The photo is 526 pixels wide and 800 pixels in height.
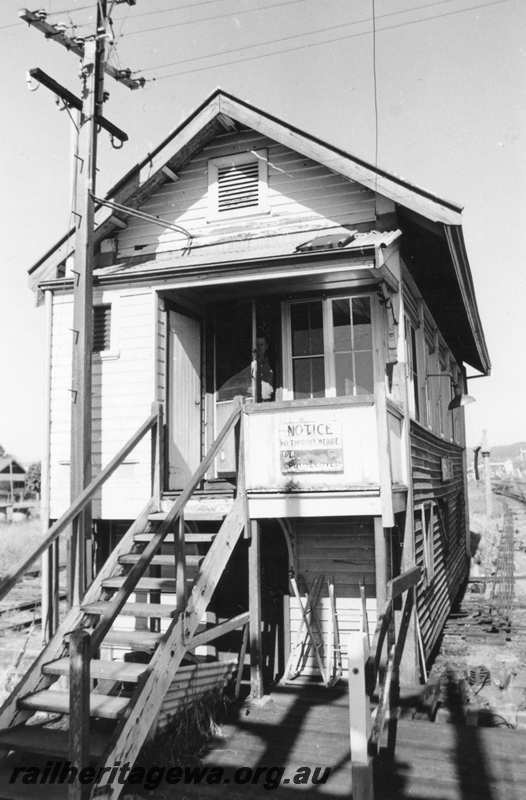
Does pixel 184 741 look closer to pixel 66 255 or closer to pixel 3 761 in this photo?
pixel 3 761

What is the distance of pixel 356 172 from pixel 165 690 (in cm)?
661

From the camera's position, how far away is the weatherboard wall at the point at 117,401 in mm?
8594

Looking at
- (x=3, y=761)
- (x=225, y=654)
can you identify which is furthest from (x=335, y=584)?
(x=3, y=761)

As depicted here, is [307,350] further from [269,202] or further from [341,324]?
[269,202]

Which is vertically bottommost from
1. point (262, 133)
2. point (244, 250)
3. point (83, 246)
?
point (83, 246)

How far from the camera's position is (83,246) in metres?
8.27

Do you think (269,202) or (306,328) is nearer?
(306,328)

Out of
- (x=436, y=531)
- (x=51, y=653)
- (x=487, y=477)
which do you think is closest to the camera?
(x=51, y=653)

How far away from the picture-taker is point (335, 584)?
873 centimetres

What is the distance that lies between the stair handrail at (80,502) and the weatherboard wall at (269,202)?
10.1ft

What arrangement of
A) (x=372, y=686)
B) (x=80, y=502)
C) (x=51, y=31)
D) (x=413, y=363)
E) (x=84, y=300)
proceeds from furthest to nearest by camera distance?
(x=413, y=363)
(x=51, y=31)
(x=84, y=300)
(x=80, y=502)
(x=372, y=686)

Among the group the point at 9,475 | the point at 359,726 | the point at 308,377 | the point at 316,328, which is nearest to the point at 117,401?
the point at 308,377

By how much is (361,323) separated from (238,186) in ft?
9.15

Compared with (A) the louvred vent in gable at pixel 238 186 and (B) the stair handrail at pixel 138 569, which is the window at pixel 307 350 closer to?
(A) the louvred vent in gable at pixel 238 186
